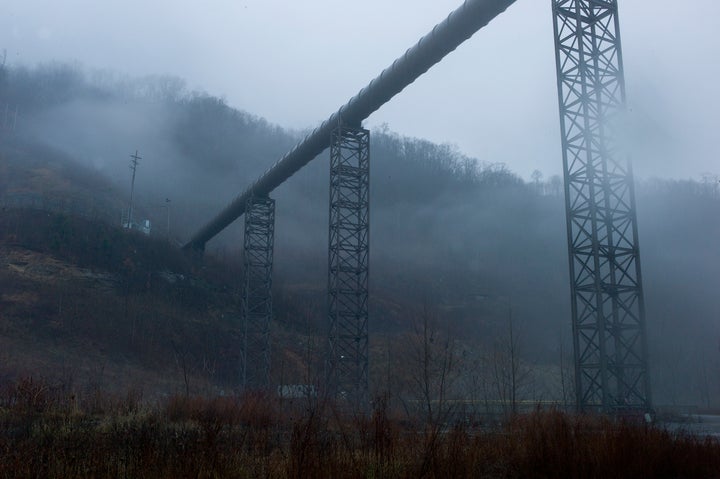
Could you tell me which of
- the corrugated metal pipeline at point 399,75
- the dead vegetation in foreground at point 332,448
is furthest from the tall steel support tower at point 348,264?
the dead vegetation in foreground at point 332,448

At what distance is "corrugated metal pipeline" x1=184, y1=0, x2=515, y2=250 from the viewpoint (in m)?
18.8

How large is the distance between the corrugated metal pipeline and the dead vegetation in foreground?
43.6 feet

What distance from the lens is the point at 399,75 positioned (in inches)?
862

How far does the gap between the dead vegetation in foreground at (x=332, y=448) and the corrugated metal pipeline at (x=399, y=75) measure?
1329 centimetres

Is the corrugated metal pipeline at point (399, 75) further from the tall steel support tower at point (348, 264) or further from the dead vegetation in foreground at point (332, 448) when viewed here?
the dead vegetation in foreground at point (332, 448)

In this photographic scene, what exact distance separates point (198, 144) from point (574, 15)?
90.8m

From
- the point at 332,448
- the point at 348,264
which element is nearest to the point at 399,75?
the point at 348,264

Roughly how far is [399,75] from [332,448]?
1730 cm

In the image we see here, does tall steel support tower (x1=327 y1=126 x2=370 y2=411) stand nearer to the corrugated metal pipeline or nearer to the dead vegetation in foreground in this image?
the corrugated metal pipeline

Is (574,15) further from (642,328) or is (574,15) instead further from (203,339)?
(203,339)

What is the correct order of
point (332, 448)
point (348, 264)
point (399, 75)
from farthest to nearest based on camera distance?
point (348, 264)
point (399, 75)
point (332, 448)

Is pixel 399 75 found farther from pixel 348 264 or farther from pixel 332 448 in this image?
pixel 332 448

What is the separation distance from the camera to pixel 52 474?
5406 mm

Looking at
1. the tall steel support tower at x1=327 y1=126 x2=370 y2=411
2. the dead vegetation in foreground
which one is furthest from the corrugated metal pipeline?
the dead vegetation in foreground
